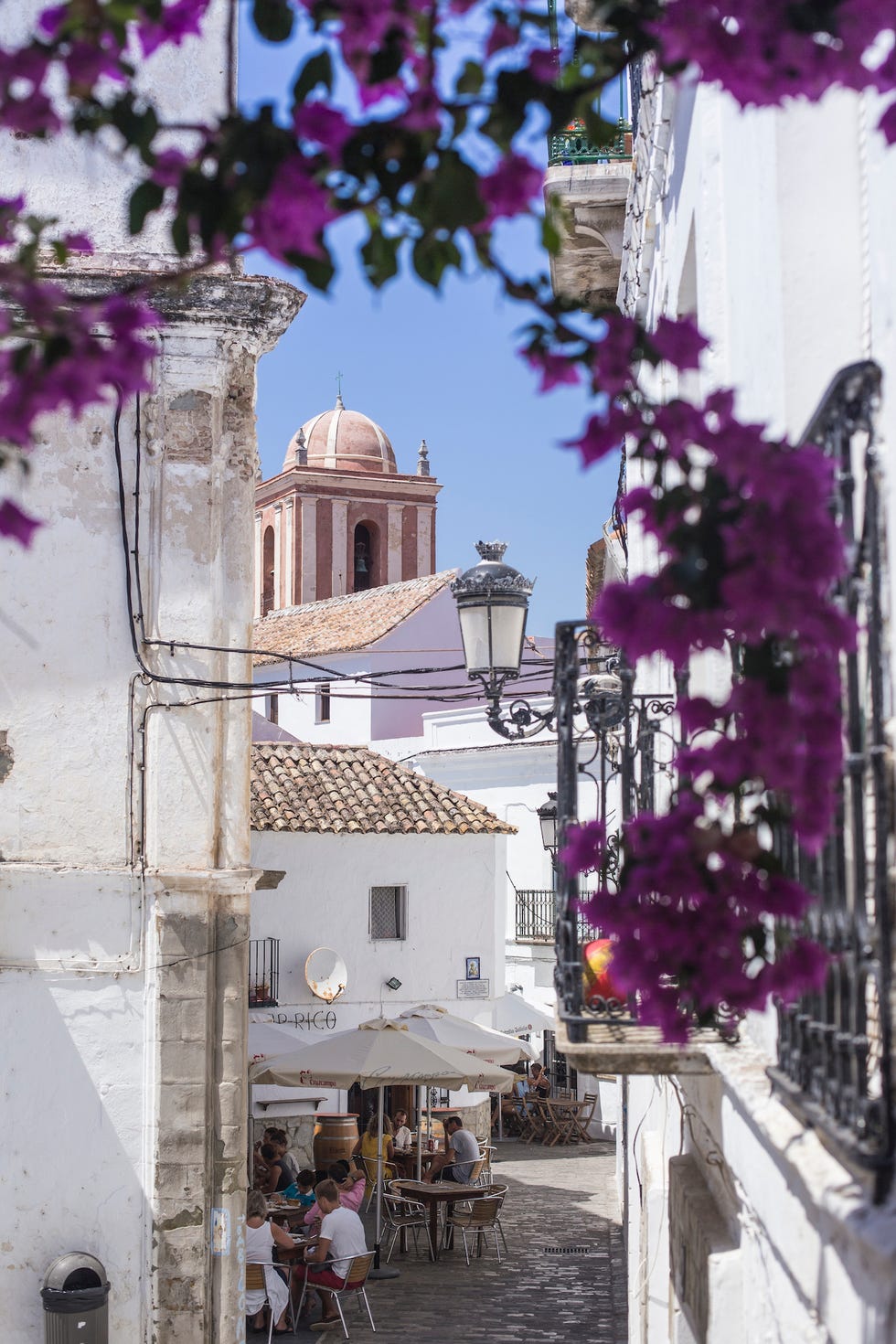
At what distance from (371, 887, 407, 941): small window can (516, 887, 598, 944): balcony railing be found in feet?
21.2

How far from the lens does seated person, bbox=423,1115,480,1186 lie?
17.8 meters

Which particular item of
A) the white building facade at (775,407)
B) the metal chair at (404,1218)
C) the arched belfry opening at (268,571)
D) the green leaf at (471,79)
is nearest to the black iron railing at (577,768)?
the white building facade at (775,407)

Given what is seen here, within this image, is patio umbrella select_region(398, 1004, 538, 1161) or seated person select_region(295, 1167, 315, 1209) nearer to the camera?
seated person select_region(295, 1167, 315, 1209)

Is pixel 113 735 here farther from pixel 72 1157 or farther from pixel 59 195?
pixel 59 195

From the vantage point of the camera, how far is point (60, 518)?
11.2m

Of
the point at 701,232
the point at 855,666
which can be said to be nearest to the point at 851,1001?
the point at 855,666

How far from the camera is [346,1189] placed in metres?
15.4

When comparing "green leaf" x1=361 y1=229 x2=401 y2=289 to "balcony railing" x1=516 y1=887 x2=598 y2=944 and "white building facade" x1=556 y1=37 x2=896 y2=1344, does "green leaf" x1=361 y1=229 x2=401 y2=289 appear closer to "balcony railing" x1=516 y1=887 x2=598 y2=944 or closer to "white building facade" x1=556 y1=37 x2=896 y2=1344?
"white building facade" x1=556 y1=37 x2=896 y2=1344

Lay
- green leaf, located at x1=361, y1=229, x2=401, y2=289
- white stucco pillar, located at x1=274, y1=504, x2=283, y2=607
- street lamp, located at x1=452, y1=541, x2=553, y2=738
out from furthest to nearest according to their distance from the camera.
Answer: white stucco pillar, located at x1=274, y1=504, x2=283, y2=607 < street lamp, located at x1=452, y1=541, x2=553, y2=738 < green leaf, located at x1=361, y1=229, x2=401, y2=289

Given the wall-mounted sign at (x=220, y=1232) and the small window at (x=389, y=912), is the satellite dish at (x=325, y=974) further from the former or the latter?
the wall-mounted sign at (x=220, y=1232)

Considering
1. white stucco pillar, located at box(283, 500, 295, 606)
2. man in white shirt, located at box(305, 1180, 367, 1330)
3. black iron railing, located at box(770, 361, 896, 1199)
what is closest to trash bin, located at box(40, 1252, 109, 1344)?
man in white shirt, located at box(305, 1180, 367, 1330)

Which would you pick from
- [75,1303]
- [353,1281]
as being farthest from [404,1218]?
[75,1303]

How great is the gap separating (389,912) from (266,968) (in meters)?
2.12

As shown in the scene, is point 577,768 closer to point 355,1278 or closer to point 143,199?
point 143,199
